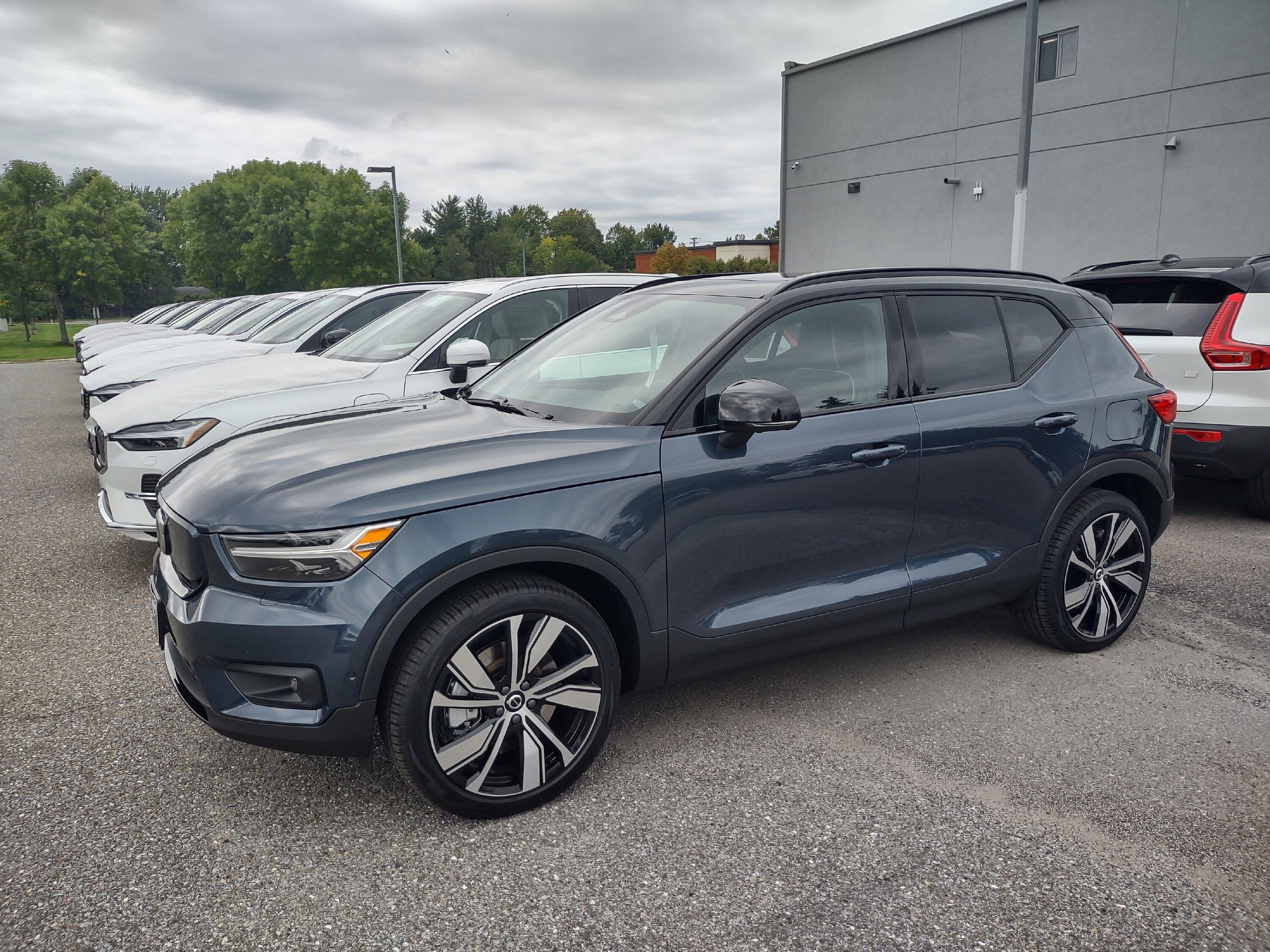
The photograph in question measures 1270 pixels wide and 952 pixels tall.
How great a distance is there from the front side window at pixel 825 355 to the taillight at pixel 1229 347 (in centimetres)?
390

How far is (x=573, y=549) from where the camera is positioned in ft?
9.67

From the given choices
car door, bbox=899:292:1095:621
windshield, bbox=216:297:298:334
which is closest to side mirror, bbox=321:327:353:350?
windshield, bbox=216:297:298:334

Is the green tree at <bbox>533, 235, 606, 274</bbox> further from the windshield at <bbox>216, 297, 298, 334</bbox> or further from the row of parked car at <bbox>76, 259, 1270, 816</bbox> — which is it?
the row of parked car at <bbox>76, 259, 1270, 816</bbox>

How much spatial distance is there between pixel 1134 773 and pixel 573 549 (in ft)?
6.94

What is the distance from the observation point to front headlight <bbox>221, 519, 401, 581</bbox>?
269cm

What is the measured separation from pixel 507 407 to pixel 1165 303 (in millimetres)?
5366

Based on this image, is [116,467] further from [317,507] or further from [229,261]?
[229,261]

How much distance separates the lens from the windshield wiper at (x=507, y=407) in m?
3.54

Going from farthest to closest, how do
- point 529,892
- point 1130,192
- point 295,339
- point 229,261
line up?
1. point 229,261
2. point 1130,192
3. point 295,339
4. point 529,892

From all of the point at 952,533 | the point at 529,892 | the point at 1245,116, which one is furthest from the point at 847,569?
the point at 1245,116

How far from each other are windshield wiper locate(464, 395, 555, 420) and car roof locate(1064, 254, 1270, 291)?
4871 mm

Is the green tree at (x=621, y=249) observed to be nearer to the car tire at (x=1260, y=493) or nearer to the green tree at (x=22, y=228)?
the green tree at (x=22, y=228)

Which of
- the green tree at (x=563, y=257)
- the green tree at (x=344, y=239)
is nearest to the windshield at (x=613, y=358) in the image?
the green tree at (x=344, y=239)

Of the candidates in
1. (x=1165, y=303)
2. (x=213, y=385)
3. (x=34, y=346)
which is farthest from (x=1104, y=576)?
(x=34, y=346)
